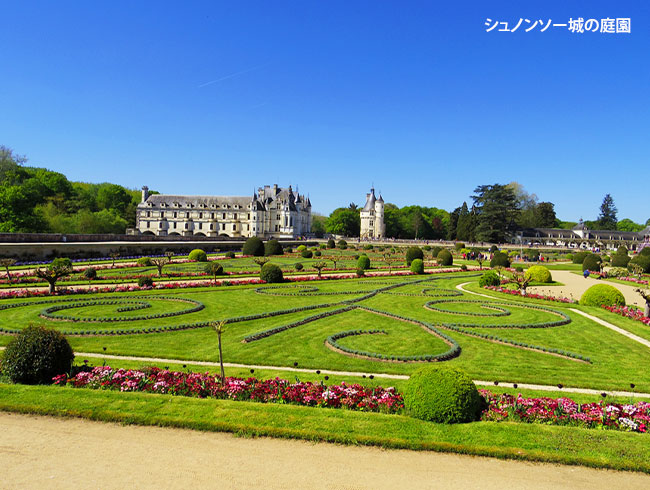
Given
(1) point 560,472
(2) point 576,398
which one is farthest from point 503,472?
(2) point 576,398

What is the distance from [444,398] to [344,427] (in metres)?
1.76

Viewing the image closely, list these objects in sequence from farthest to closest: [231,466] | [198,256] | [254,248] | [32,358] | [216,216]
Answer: [216,216], [254,248], [198,256], [32,358], [231,466]

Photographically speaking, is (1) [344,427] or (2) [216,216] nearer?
(1) [344,427]

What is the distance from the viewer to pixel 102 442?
6438 mm

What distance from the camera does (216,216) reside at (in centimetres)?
9425

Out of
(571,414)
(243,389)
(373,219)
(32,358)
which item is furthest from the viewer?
(373,219)

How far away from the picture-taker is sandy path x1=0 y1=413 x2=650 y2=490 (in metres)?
5.44

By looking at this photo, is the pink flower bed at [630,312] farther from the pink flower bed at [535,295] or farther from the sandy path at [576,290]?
the sandy path at [576,290]

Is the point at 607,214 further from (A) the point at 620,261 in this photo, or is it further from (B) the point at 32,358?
(B) the point at 32,358

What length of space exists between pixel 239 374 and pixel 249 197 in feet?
289

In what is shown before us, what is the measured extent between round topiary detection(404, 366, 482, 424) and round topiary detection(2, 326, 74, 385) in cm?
720

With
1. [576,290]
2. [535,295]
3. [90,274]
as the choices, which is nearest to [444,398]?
[535,295]

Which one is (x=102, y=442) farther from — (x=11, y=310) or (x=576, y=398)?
(x=11, y=310)

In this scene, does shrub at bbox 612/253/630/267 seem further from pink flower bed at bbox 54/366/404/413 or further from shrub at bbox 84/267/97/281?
shrub at bbox 84/267/97/281
